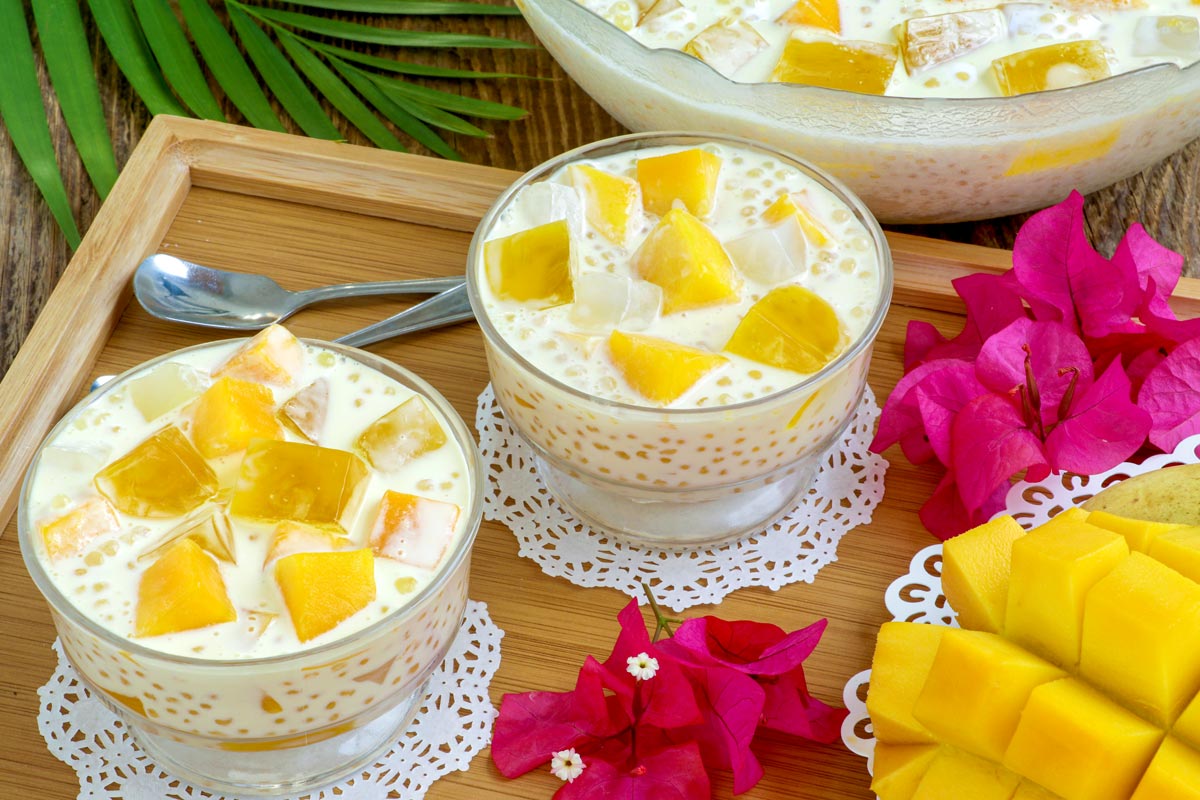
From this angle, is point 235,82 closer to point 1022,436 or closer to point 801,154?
point 801,154

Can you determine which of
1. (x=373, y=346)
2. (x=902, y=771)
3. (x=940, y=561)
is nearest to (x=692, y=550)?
(x=940, y=561)

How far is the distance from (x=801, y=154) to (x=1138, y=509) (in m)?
0.65

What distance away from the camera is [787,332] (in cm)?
146

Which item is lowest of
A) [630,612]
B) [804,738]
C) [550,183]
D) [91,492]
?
[804,738]

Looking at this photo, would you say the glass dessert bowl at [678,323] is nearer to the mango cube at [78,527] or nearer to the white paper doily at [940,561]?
the white paper doily at [940,561]

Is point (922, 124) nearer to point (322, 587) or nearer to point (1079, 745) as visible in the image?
point (1079, 745)

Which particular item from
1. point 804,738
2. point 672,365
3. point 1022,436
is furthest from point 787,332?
point 804,738

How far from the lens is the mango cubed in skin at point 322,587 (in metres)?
1.24

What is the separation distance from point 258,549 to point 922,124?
3.25 ft

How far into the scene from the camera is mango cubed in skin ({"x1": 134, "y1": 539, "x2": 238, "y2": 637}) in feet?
4.08

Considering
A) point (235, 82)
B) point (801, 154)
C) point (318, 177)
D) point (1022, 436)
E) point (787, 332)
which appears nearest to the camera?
point (787, 332)

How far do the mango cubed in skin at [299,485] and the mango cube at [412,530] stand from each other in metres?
0.04

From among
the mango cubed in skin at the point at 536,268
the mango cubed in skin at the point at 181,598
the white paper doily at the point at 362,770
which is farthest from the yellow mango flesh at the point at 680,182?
the mango cubed in skin at the point at 181,598

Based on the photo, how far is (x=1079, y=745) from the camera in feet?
3.92
